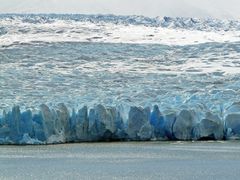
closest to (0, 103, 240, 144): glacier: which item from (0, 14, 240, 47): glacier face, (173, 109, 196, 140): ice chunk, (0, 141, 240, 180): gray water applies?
(173, 109, 196, 140): ice chunk

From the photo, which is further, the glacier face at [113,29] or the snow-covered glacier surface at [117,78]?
the glacier face at [113,29]

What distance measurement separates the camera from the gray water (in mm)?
4215

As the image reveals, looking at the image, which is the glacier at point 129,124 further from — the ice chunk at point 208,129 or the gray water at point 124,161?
the gray water at point 124,161

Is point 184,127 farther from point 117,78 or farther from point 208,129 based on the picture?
point 117,78

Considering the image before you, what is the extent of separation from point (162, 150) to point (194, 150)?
27 cm

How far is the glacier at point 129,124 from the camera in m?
5.91

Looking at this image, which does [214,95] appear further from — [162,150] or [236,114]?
[162,150]

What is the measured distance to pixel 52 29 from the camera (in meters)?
18.3

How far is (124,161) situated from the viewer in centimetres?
475

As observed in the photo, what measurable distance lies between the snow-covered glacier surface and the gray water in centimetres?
28

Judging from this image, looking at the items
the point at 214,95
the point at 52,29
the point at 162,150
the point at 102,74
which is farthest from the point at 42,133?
the point at 52,29

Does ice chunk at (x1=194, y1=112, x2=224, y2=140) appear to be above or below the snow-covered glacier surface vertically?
below

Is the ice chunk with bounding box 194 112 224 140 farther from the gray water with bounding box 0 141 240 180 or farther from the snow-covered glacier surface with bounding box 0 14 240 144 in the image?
the gray water with bounding box 0 141 240 180

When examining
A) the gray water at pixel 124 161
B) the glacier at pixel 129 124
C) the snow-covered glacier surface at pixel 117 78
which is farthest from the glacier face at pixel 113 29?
the gray water at pixel 124 161
